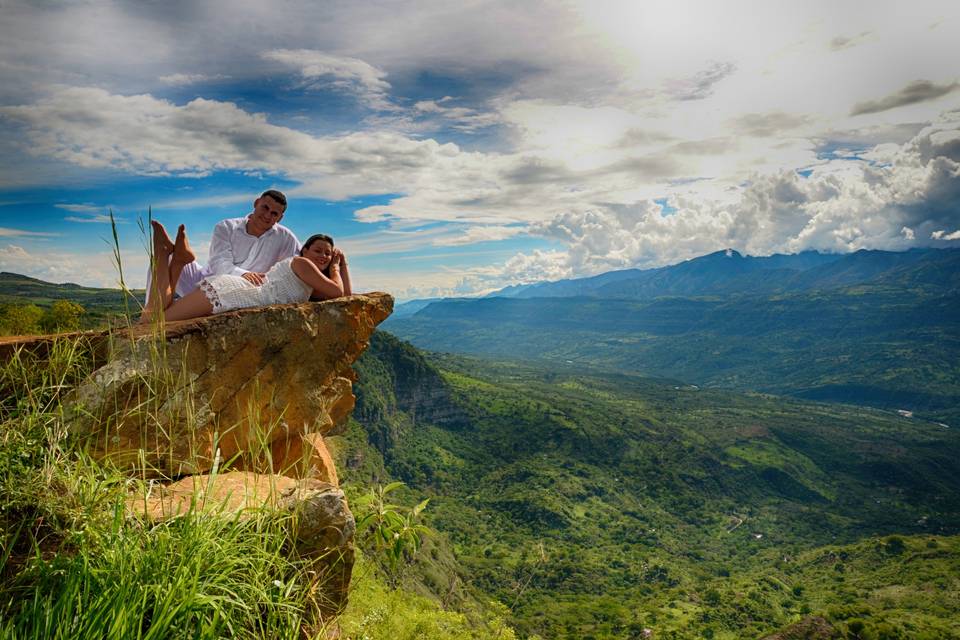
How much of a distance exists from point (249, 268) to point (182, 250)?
1076 mm

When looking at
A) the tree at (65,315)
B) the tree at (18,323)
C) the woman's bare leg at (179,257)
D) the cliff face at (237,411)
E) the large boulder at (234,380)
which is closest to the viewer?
the cliff face at (237,411)

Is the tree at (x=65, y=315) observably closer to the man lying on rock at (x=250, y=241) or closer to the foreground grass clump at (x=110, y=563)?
the man lying on rock at (x=250, y=241)

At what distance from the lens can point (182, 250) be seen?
7.19 meters

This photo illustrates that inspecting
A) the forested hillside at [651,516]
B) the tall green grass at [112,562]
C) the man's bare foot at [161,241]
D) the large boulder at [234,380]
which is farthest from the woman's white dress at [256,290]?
the forested hillside at [651,516]

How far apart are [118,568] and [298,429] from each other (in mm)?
4740

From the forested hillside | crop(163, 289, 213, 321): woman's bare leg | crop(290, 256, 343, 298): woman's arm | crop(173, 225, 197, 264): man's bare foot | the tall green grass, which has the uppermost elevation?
crop(173, 225, 197, 264): man's bare foot

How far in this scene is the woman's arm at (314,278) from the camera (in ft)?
24.2

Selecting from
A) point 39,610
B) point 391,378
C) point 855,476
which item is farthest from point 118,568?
point 855,476

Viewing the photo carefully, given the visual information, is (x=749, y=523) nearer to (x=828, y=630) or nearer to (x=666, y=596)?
(x=666, y=596)

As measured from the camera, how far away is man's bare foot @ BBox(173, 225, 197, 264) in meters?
7.16

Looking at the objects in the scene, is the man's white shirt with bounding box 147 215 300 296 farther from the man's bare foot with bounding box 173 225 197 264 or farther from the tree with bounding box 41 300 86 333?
the tree with bounding box 41 300 86 333

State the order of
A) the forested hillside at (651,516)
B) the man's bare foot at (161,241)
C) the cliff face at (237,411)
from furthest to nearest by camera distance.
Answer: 1. the forested hillside at (651,516)
2. the man's bare foot at (161,241)
3. the cliff face at (237,411)

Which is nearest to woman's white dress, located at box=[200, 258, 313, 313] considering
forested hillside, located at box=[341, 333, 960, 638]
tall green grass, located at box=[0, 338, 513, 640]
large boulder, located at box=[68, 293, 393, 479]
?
large boulder, located at box=[68, 293, 393, 479]

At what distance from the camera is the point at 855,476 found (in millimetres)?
184875
